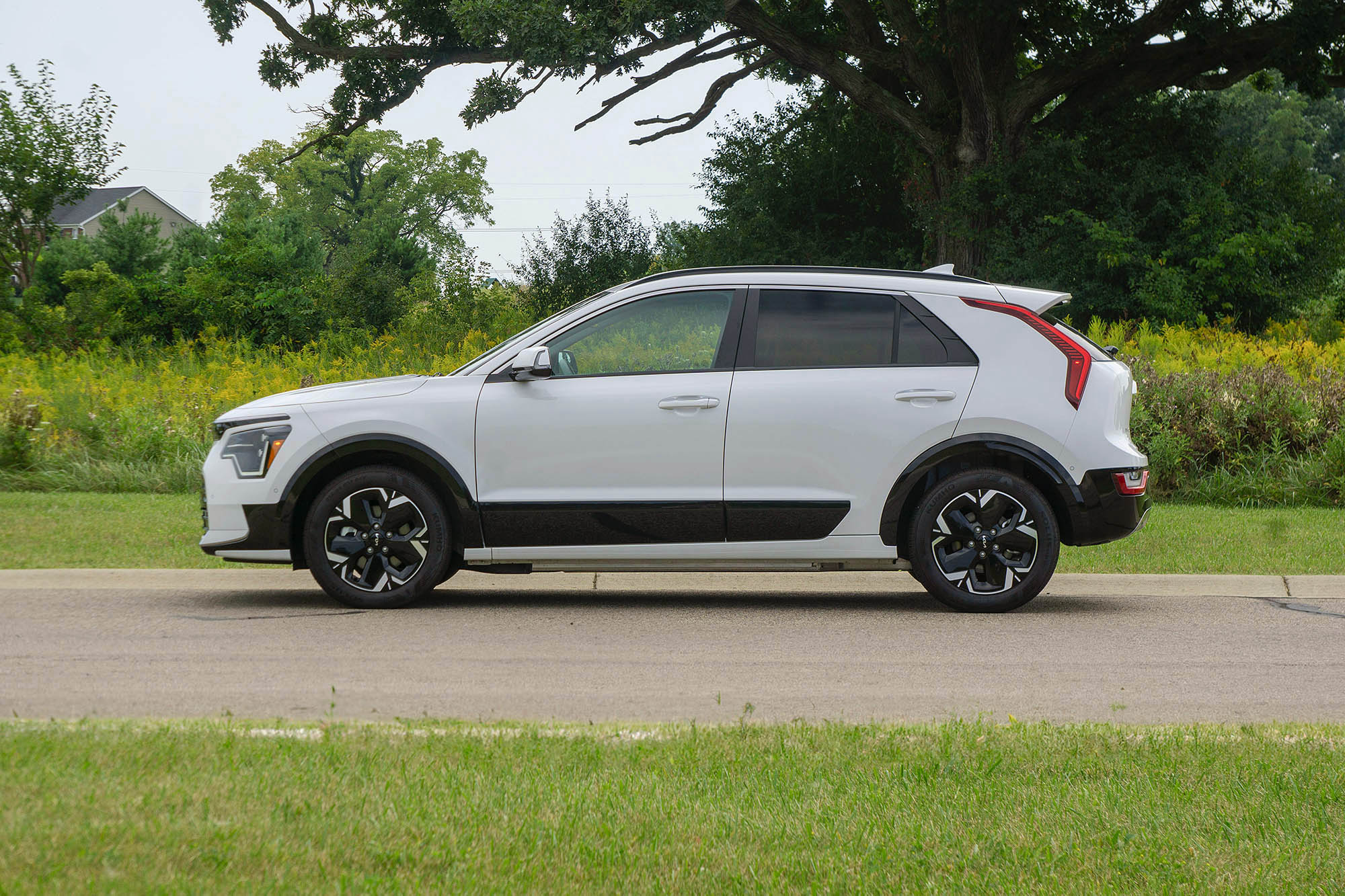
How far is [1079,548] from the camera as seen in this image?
392 inches

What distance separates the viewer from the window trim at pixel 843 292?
296 inches

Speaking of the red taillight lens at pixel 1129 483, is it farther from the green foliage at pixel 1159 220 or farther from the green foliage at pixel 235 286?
the green foliage at pixel 235 286

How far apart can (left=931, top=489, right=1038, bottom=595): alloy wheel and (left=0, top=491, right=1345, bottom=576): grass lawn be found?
169 centimetres

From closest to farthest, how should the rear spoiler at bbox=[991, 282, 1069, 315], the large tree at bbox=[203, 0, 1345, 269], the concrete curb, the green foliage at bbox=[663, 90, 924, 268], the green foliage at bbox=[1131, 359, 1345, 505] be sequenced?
the rear spoiler at bbox=[991, 282, 1069, 315] < the concrete curb < the green foliage at bbox=[1131, 359, 1345, 505] < the large tree at bbox=[203, 0, 1345, 269] < the green foliage at bbox=[663, 90, 924, 268]

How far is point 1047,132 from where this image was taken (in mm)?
23844

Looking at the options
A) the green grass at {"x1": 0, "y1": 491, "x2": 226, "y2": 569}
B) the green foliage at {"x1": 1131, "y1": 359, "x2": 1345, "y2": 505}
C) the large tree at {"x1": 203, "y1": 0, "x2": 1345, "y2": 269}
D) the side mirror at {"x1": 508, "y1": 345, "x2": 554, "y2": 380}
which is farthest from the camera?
the large tree at {"x1": 203, "y1": 0, "x2": 1345, "y2": 269}

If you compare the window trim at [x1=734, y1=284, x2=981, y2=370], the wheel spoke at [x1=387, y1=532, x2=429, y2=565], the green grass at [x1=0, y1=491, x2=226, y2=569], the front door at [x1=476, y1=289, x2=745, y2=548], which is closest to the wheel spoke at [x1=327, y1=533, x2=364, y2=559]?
the wheel spoke at [x1=387, y1=532, x2=429, y2=565]

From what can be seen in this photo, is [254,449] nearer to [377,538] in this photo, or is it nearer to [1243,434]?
[377,538]

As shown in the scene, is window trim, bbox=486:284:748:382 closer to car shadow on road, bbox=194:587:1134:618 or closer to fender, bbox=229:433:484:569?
fender, bbox=229:433:484:569

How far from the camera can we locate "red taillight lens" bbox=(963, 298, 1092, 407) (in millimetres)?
7500

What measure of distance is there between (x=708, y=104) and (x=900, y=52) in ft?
13.9

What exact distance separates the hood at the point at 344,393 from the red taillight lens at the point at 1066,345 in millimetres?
3347

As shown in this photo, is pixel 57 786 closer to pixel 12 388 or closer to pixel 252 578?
pixel 252 578

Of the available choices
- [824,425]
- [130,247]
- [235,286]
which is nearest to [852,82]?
[235,286]
